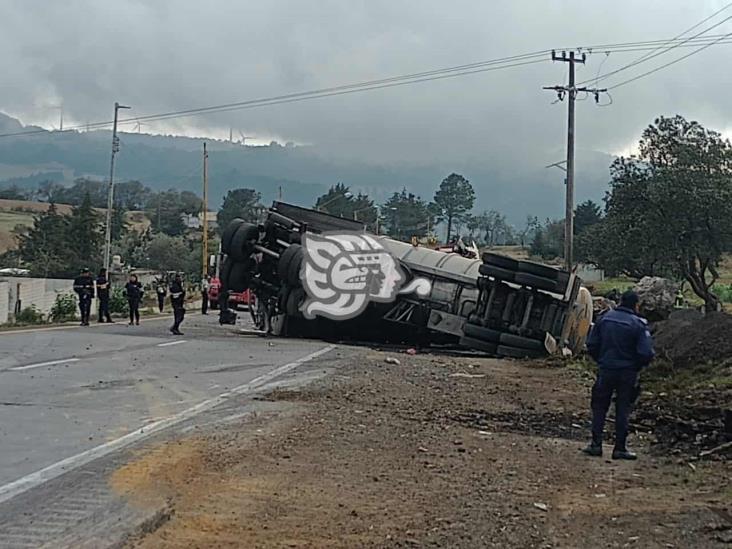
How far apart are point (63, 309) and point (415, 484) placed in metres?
27.9

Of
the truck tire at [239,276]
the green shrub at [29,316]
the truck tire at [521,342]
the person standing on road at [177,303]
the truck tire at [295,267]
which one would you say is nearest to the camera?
the truck tire at [521,342]

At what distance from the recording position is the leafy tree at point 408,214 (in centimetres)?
11288

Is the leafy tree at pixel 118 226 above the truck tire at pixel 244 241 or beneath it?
above

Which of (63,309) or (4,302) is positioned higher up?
(4,302)

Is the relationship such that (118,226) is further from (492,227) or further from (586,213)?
(492,227)

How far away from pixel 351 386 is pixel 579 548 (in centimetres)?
786

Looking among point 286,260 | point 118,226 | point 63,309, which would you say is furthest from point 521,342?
point 118,226

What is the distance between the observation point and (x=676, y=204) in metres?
39.3

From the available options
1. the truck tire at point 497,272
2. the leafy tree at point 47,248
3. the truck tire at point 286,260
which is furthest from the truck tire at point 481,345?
the leafy tree at point 47,248

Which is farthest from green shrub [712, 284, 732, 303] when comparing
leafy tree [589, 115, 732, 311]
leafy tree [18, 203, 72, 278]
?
leafy tree [18, 203, 72, 278]

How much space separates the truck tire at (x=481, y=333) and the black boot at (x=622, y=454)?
11104 millimetres

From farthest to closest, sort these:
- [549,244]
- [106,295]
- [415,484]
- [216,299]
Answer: [549,244]
[216,299]
[106,295]
[415,484]
